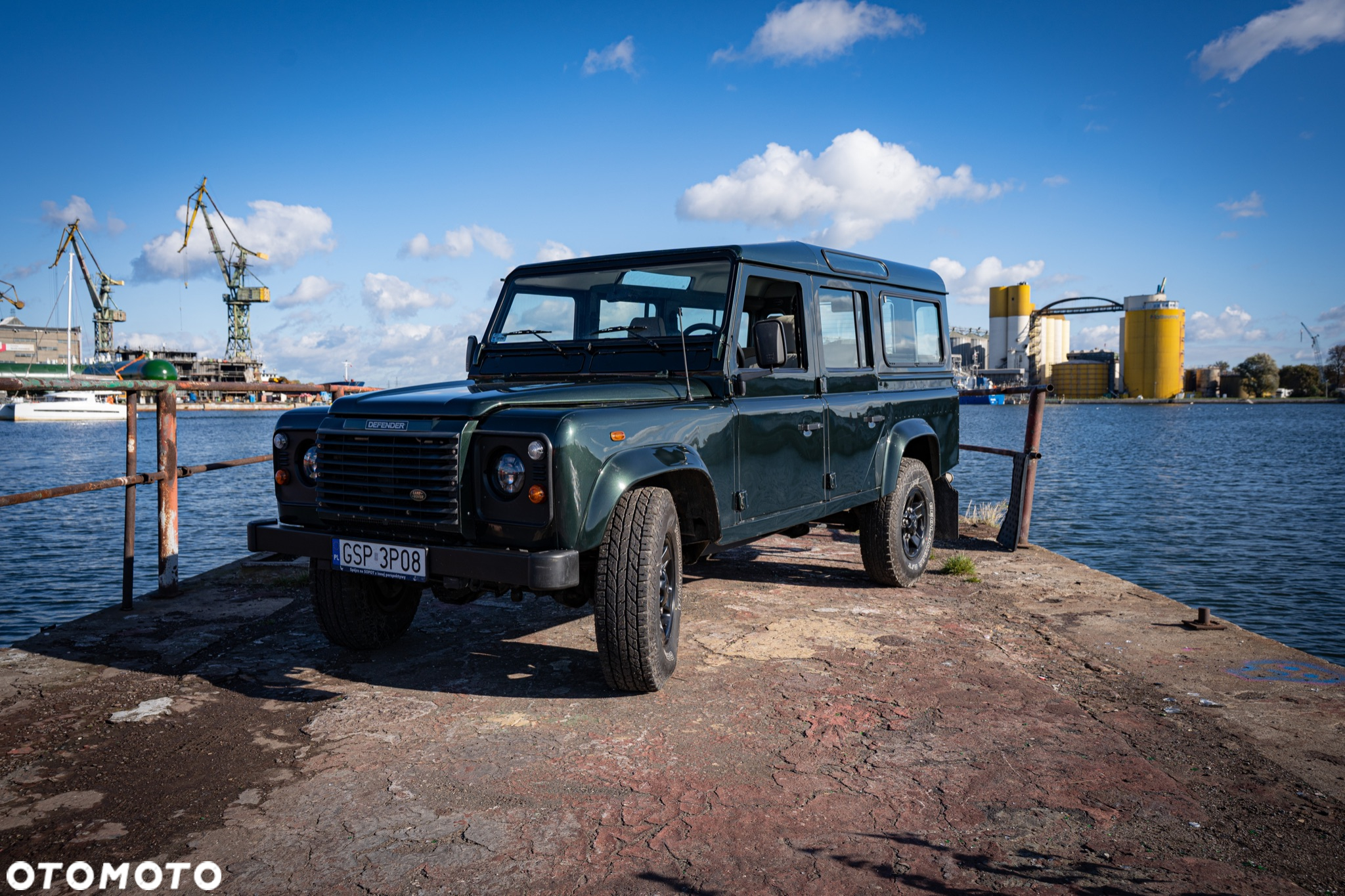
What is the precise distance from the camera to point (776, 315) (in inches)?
208

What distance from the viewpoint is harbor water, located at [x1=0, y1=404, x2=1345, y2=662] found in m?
11.4

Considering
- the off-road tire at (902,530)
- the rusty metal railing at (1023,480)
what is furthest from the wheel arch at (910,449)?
the rusty metal railing at (1023,480)

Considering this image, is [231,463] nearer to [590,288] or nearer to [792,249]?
[590,288]

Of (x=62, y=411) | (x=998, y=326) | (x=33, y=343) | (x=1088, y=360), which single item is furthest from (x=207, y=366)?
(x=1088, y=360)

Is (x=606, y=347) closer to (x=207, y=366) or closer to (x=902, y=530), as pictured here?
(x=902, y=530)

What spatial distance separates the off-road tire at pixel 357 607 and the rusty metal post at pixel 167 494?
2086 millimetres

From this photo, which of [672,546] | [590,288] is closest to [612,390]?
[672,546]

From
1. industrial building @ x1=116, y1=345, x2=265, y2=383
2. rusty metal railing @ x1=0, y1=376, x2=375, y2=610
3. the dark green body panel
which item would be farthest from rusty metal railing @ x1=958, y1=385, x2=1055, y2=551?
industrial building @ x1=116, y1=345, x2=265, y2=383

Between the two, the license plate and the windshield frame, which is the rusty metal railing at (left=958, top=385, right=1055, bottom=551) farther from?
the license plate

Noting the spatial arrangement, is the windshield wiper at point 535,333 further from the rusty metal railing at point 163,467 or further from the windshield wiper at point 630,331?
the rusty metal railing at point 163,467

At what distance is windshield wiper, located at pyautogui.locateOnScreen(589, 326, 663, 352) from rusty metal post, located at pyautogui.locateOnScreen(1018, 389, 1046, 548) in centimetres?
484

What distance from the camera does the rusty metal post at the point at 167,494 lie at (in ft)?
19.8

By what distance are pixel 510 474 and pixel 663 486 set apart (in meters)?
0.95

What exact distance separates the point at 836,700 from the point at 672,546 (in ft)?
3.53
